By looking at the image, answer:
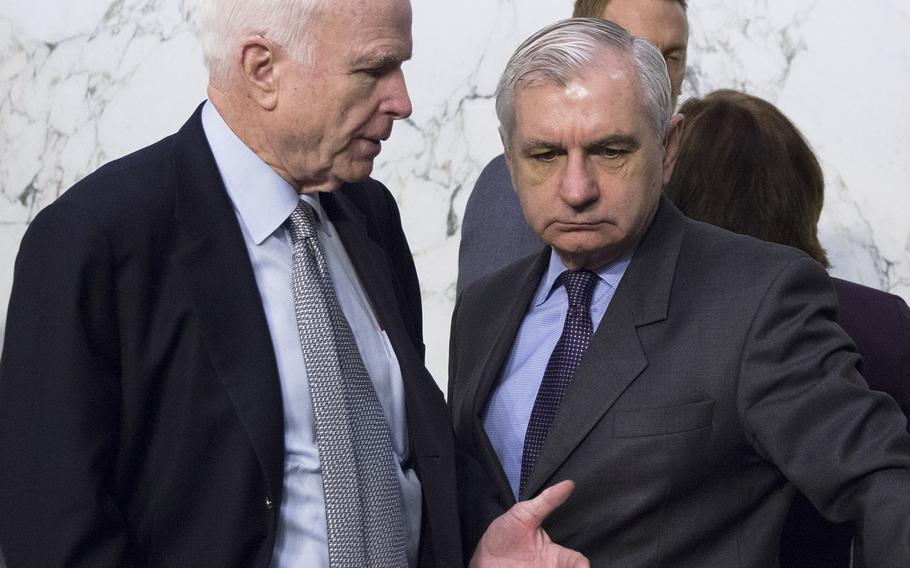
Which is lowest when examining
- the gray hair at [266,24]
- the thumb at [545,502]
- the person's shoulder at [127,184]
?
the thumb at [545,502]

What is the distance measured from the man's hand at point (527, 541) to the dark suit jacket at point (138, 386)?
0.35 m

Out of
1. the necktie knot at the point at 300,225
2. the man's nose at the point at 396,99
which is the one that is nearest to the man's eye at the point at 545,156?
the man's nose at the point at 396,99

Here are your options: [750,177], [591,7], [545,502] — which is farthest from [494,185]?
[545,502]

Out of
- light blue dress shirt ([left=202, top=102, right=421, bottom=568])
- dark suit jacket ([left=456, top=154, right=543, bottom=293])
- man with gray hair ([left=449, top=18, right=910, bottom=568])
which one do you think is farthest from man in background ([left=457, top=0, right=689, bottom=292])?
light blue dress shirt ([left=202, top=102, right=421, bottom=568])

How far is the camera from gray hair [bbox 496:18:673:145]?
6.14 ft

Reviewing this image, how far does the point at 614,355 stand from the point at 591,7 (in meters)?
1.08

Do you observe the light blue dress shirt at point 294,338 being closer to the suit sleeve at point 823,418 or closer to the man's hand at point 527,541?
the man's hand at point 527,541

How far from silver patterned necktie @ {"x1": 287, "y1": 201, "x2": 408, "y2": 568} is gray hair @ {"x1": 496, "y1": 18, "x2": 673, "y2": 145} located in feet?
1.35

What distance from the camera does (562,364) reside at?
1896mm

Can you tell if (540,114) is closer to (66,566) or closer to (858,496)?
(858,496)

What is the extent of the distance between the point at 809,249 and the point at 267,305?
3.37 ft

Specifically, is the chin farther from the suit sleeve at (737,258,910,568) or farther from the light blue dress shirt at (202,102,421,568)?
the suit sleeve at (737,258,910,568)

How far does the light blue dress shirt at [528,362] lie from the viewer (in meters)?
1.92

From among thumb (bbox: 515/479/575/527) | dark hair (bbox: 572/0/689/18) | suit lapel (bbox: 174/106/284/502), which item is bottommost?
thumb (bbox: 515/479/575/527)
